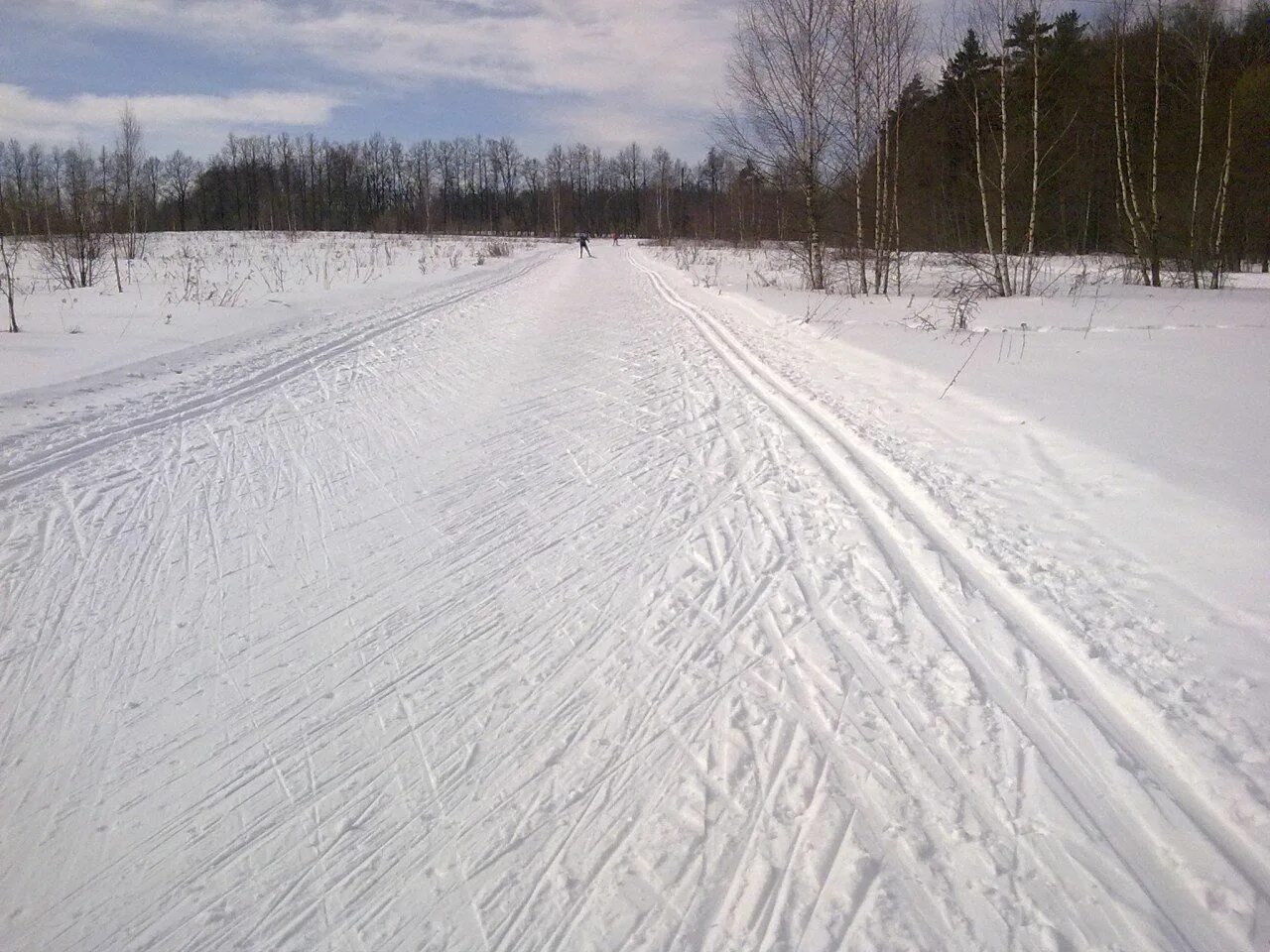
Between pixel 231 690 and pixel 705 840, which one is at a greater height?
pixel 231 690

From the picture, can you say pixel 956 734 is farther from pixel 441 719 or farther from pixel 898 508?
pixel 898 508

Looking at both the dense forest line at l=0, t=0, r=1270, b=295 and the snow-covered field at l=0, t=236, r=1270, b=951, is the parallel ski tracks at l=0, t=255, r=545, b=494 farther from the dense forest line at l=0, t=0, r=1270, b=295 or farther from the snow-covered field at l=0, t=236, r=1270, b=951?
the dense forest line at l=0, t=0, r=1270, b=295

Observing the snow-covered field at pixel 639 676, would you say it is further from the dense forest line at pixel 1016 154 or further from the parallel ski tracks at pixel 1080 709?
the dense forest line at pixel 1016 154

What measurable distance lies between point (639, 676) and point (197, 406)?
6.48m

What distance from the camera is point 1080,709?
308 centimetres

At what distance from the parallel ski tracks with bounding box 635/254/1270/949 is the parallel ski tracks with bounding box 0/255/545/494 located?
5949 mm

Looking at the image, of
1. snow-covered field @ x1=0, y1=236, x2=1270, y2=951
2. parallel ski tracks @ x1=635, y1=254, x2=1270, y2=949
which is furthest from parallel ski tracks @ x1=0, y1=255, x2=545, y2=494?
parallel ski tracks @ x1=635, y1=254, x2=1270, y2=949

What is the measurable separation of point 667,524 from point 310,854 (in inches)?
116

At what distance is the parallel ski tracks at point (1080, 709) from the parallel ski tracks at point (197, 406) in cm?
595

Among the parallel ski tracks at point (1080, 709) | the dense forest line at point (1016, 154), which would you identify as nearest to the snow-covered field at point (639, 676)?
the parallel ski tracks at point (1080, 709)

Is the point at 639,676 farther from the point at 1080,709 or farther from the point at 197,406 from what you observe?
the point at 197,406

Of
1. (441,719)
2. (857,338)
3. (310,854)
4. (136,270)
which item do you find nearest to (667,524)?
(441,719)

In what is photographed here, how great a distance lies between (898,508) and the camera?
5.10 metres

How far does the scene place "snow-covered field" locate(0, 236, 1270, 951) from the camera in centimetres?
229
